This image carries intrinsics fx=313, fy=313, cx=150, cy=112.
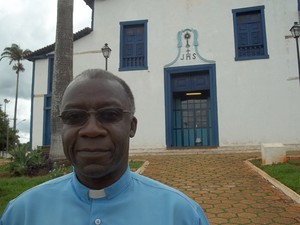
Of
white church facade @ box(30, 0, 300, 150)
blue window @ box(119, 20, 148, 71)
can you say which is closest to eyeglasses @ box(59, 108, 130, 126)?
white church facade @ box(30, 0, 300, 150)

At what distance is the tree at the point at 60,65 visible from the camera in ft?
29.2

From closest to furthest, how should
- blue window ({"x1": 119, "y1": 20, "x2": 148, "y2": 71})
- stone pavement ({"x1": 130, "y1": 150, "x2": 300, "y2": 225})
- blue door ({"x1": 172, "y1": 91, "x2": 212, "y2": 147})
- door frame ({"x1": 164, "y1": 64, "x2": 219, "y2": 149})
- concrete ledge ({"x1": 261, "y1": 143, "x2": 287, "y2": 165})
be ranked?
stone pavement ({"x1": 130, "y1": 150, "x2": 300, "y2": 225}) → concrete ledge ({"x1": 261, "y1": 143, "x2": 287, "y2": 165}) → door frame ({"x1": 164, "y1": 64, "x2": 219, "y2": 149}) → blue door ({"x1": 172, "y1": 91, "x2": 212, "y2": 147}) → blue window ({"x1": 119, "y1": 20, "x2": 148, "y2": 71})

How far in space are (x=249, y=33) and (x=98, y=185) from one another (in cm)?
1517

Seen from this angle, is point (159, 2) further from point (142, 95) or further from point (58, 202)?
point (58, 202)

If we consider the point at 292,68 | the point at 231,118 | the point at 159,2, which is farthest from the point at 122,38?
the point at 292,68

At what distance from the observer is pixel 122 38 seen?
52.6 feet

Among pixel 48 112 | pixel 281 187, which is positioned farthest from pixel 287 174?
pixel 48 112

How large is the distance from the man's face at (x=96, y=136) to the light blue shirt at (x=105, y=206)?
0.20ft

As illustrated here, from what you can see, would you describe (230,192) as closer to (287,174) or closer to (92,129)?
(287,174)

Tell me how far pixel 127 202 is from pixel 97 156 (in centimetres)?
22

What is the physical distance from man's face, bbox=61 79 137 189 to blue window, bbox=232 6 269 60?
1422cm

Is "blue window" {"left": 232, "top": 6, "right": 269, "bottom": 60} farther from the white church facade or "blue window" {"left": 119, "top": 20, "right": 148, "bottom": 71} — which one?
"blue window" {"left": 119, "top": 20, "right": 148, "bottom": 71}

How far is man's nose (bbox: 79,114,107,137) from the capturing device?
1209 millimetres

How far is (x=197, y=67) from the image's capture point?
15047 millimetres
